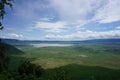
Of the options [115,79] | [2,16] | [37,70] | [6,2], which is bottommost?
[115,79]

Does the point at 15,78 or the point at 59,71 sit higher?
the point at 59,71

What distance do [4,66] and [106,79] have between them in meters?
105

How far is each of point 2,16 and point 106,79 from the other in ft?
374

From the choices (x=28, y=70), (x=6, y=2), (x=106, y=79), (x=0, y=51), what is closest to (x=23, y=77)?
(x=0, y=51)

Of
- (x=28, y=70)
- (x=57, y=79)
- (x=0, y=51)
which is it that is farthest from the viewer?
(x=28, y=70)

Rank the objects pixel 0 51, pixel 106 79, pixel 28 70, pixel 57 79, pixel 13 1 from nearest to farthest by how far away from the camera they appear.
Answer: pixel 57 79, pixel 13 1, pixel 0 51, pixel 28 70, pixel 106 79

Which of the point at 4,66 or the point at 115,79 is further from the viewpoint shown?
the point at 115,79

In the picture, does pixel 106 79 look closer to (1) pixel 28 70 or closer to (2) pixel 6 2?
(1) pixel 28 70

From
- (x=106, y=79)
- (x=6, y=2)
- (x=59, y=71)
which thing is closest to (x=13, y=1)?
(x=6, y=2)

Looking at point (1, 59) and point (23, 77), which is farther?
point (1, 59)

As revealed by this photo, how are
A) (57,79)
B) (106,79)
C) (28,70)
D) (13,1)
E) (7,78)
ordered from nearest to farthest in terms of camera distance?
(57,79) → (7,78) → (13,1) → (28,70) → (106,79)

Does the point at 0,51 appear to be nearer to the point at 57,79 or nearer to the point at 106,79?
the point at 57,79

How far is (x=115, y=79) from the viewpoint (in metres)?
135

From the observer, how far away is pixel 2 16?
32906 millimetres
